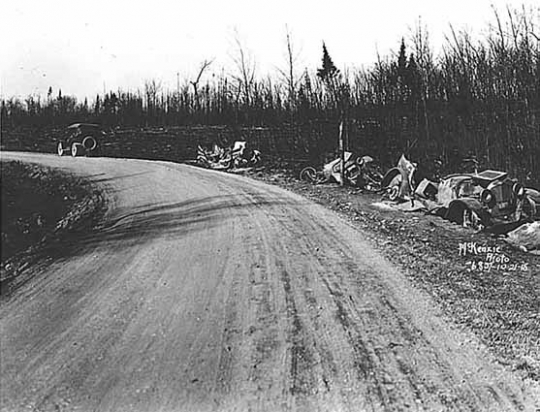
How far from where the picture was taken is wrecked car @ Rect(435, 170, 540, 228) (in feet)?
35.6

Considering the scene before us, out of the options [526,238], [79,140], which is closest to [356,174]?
[526,238]

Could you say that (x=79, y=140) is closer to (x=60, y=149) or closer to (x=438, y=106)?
(x=60, y=149)

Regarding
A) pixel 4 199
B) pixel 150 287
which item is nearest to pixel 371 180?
pixel 150 287

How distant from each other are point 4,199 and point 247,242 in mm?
6346

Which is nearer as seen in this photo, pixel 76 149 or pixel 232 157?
pixel 232 157

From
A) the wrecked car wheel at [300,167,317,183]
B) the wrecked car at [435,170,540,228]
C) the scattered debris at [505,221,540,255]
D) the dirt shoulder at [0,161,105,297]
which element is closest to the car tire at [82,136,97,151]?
the dirt shoulder at [0,161,105,297]

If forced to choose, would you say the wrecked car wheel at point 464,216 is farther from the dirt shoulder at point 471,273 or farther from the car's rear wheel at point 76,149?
the car's rear wheel at point 76,149

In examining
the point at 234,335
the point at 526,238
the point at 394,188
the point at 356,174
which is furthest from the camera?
the point at 356,174

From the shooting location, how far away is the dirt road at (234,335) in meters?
4.14

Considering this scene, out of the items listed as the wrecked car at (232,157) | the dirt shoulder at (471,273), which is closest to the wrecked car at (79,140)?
the wrecked car at (232,157)

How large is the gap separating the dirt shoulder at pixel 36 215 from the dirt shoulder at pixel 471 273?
3.61 m

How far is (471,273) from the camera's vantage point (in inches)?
296

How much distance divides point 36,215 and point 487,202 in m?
8.98

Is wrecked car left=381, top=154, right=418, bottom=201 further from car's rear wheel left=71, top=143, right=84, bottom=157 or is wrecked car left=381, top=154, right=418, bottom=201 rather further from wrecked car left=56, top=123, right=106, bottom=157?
car's rear wheel left=71, top=143, right=84, bottom=157
